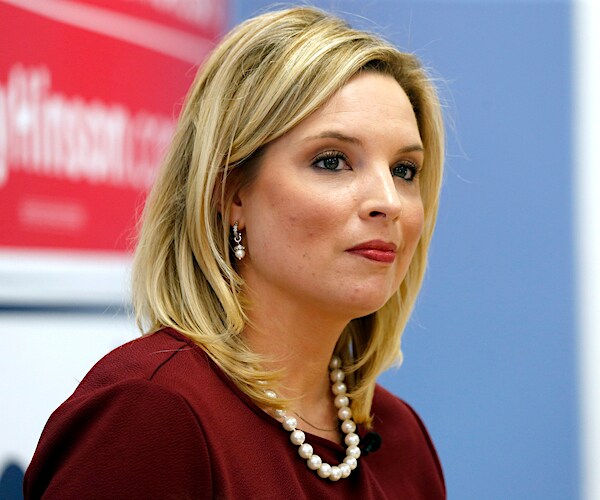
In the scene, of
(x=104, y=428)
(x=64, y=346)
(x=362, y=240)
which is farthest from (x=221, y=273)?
(x=64, y=346)

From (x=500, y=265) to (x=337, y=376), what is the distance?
52.1 inches

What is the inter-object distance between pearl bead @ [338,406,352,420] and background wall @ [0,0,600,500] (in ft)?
4.00

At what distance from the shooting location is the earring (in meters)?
1.54

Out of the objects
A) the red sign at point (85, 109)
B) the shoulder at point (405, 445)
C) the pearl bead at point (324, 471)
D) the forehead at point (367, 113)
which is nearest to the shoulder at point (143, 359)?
the pearl bead at point (324, 471)

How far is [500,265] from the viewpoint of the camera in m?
2.93

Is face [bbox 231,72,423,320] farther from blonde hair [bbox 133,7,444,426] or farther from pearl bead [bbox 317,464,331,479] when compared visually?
pearl bead [bbox 317,464,331,479]

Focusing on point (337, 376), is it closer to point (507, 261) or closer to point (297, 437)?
point (297, 437)

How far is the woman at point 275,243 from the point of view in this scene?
1413mm

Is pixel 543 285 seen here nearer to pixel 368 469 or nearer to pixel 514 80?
pixel 514 80

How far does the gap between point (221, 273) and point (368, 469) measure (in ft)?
1.39

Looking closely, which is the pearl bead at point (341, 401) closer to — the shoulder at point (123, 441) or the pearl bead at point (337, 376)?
the pearl bead at point (337, 376)

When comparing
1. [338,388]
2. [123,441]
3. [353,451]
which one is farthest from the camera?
[338,388]

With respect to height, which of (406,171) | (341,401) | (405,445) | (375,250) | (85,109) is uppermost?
(85,109)

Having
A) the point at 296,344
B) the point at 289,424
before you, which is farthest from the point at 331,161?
the point at 289,424
